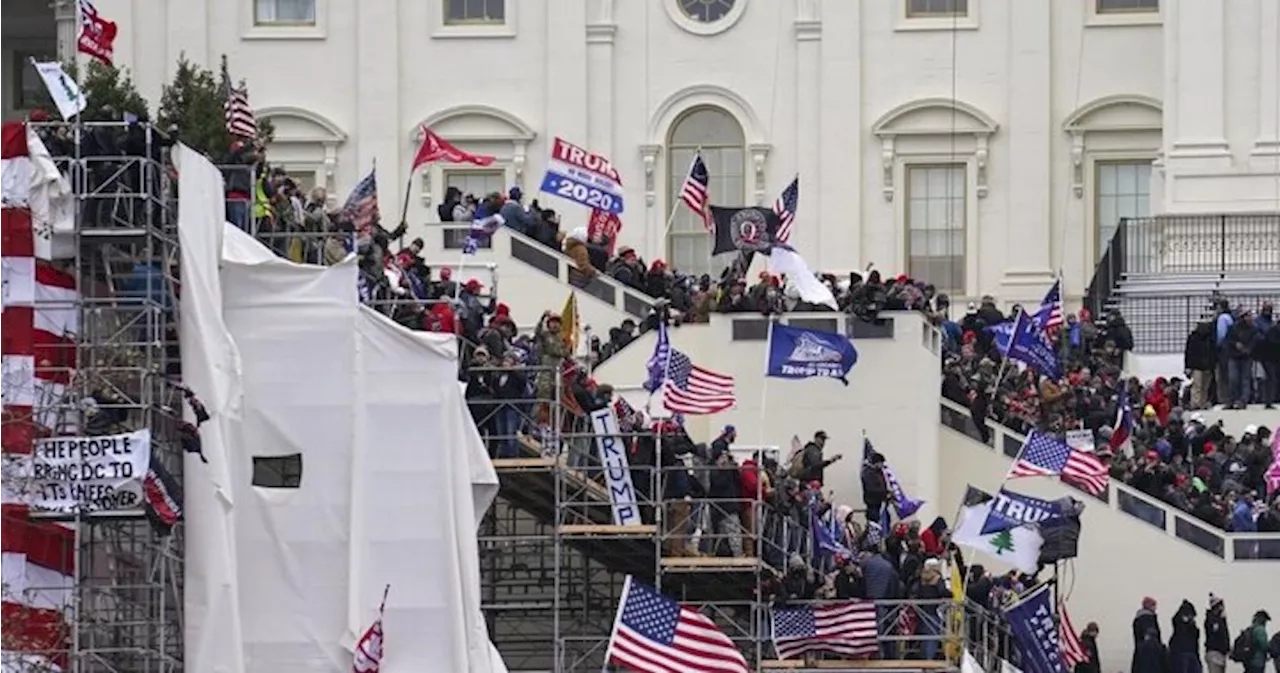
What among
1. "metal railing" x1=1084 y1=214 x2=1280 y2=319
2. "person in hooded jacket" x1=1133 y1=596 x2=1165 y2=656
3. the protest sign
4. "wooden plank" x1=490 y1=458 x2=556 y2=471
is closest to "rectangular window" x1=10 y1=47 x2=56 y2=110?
"metal railing" x1=1084 y1=214 x2=1280 y2=319

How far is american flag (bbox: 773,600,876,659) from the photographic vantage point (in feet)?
287

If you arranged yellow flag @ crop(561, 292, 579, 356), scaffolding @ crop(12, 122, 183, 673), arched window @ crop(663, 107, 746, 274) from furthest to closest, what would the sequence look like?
arched window @ crop(663, 107, 746, 274) → yellow flag @ crop(561, 292, 579, 356) → scaffolding @ crop(12, 122, 183, 673)

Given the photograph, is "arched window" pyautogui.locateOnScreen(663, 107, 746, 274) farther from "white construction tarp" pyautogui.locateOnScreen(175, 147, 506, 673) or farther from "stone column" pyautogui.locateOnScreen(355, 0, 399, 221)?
"white construction tarp" pyautogui.locateOnScreen(175, 147, 506, 673)

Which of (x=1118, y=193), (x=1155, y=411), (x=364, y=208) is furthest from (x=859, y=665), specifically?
(x=1118, y=193)

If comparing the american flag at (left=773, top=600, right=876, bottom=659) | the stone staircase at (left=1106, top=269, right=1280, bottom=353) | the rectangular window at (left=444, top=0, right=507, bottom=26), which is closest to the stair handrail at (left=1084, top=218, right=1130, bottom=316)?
the stone staircase at (left=1106, top=269, right=1280, bottom=353)

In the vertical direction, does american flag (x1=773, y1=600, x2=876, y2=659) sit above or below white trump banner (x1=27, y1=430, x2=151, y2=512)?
below

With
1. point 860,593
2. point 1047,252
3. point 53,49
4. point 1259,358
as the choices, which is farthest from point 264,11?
point 860,593

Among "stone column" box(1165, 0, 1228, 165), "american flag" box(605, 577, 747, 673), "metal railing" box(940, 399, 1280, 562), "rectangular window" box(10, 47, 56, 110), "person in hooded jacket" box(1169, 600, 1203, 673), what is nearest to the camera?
"american flag" box(605, 577, 747, 673)

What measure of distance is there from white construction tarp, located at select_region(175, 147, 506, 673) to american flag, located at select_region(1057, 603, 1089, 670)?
772 centimetres

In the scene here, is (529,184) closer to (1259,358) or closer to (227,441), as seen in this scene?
(1259,358)

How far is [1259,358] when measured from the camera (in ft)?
333

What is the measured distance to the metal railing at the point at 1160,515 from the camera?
315 feet

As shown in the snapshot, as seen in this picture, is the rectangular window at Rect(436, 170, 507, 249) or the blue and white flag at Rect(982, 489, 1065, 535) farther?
the rectangular window at Rect(436, 170, 507, 249)

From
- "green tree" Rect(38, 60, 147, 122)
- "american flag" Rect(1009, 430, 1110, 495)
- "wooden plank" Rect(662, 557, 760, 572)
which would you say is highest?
"green tree" Rect(38, 60, 147, 122)
